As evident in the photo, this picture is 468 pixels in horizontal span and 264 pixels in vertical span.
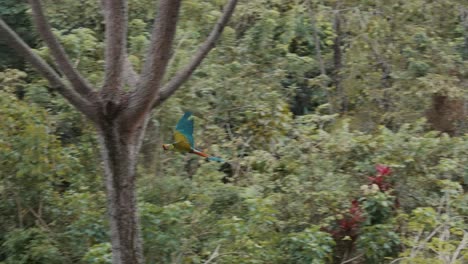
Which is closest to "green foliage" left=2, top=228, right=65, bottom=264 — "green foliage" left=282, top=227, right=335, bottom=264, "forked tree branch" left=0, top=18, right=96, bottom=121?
"forked tree branch" left=0, top=18, right=96, bottom=121

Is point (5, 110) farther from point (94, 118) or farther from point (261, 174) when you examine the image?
point (261, 174)

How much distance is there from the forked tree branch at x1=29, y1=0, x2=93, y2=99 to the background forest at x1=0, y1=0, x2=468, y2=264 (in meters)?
1.16

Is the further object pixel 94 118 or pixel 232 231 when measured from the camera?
pixel 232 231

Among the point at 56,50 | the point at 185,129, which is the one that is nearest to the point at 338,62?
the point at 185,129

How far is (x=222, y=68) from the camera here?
6.39m

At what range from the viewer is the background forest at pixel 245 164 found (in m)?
4.74

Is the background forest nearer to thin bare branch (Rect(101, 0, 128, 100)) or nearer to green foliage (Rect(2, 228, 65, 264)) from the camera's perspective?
green foliage (Rect(2, 228, 65, 264))

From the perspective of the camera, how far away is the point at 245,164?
19.6 ft

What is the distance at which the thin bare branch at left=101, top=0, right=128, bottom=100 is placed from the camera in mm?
3719

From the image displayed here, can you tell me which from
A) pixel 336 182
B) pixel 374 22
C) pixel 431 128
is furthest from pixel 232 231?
pixel 374 22

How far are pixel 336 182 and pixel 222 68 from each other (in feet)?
5.57

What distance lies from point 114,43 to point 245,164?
2.50 m

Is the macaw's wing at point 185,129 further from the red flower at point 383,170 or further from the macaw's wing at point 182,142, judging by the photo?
the red flower at point 383,170

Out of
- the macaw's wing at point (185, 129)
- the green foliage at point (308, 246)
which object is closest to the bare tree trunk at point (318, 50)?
the green foliage at point (308, 246)
